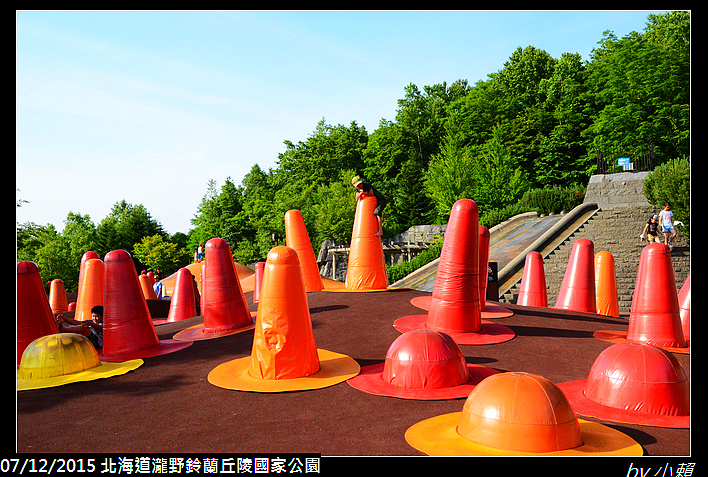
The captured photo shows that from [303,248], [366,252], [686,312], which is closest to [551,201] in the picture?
[303,248]

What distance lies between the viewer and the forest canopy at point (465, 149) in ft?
112

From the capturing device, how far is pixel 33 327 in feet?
27.1

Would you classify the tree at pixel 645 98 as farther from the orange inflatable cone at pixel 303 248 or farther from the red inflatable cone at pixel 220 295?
the red inflatable cone at pixel 220 295

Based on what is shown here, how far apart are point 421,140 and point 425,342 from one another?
49698mm

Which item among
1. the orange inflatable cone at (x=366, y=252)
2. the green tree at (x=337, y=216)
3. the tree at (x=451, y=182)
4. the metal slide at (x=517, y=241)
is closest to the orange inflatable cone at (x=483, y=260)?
the orange inflatable cone at (x=366, y=252)

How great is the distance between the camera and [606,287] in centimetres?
1320

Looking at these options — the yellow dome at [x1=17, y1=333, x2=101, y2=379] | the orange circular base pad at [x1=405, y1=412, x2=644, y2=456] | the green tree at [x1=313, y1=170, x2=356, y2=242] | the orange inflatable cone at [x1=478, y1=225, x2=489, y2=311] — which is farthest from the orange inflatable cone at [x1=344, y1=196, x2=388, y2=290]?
the green tree at [x1=313, y1=170, x2=356, y2=242]

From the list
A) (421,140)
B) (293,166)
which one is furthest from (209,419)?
(293,166)

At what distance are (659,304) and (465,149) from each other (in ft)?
118

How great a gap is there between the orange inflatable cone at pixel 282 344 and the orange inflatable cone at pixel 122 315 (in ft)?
6.90

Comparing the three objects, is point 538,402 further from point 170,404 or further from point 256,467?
point 170,404

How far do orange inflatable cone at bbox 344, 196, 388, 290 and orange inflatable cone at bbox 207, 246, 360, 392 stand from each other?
5.51 meters

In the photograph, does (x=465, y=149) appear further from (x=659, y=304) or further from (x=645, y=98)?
(x=659, y=304)

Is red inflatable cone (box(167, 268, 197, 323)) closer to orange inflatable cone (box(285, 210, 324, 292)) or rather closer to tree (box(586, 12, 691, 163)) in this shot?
orange inflatable cone (box(285, 210, 324, 292))
